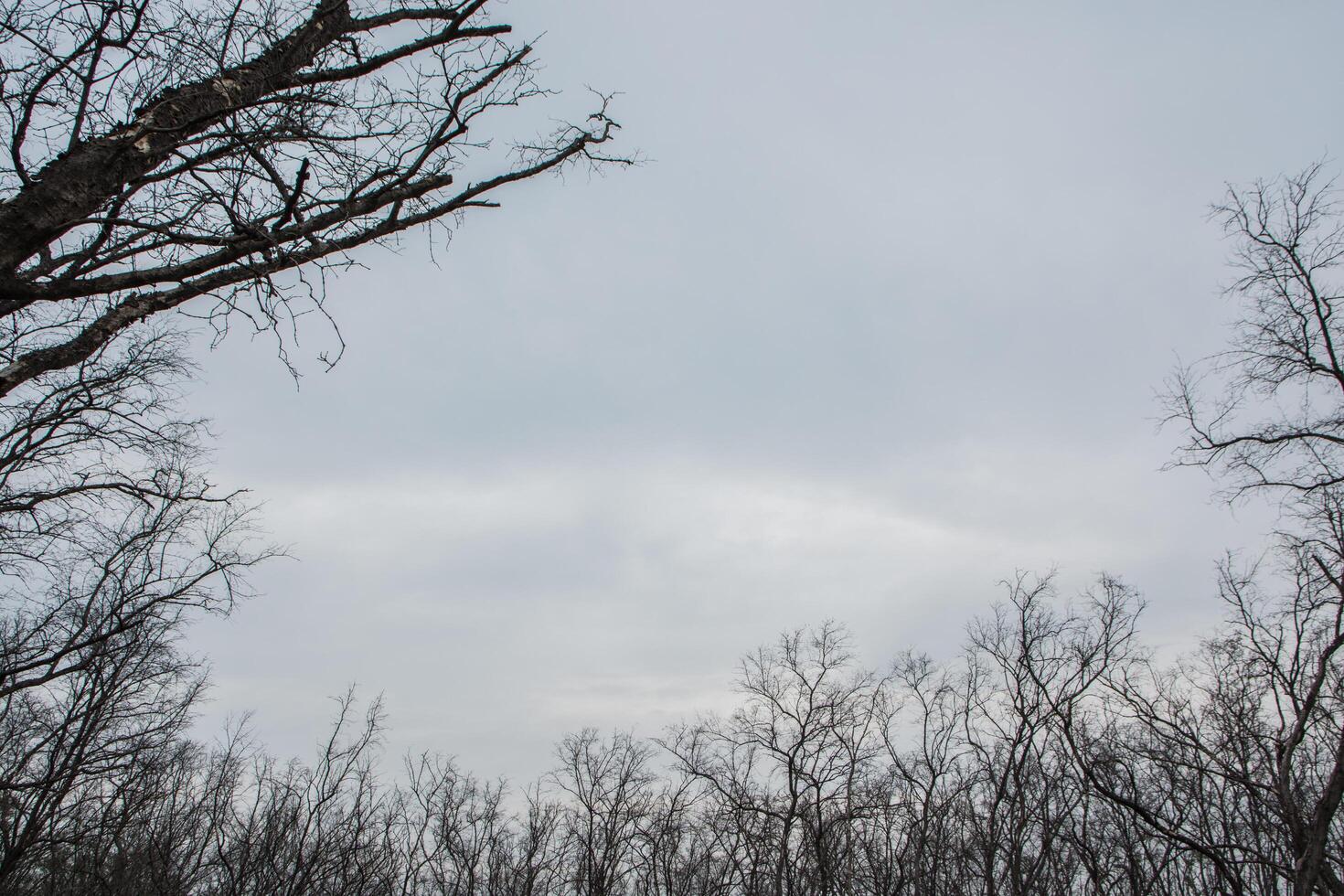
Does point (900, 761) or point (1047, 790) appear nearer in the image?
point (1047, 790)

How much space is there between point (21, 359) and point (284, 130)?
1869 mm

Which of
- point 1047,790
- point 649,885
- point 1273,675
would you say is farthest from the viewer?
point 649,885

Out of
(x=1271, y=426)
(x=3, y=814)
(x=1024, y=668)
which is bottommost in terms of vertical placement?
(x=3, y=814)

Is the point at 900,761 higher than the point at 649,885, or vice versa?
the point at 900,761

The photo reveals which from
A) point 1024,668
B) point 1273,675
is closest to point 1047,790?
point 1024,668

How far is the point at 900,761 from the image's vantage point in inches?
1293

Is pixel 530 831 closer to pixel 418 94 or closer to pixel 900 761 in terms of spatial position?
pixel 900 761

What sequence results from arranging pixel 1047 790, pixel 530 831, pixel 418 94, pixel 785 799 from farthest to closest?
pixel 530 831 < pixel 785 799 < pixel 1047 790 < pixel 418 94

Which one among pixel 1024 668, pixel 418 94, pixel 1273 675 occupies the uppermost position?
pixel 1024 668

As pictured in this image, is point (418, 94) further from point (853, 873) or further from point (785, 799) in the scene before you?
point (853, 873)

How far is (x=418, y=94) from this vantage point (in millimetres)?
4266

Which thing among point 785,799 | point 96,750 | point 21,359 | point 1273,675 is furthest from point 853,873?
point 21,359

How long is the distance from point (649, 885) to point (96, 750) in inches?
1174

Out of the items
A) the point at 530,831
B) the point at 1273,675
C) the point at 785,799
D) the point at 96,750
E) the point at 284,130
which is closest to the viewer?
the point at 284,130
